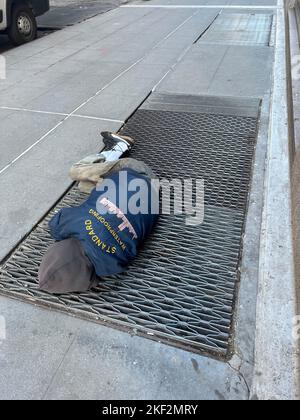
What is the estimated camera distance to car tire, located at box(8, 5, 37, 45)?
24.3 ft

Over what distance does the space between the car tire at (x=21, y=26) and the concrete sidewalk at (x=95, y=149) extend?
0.24 m

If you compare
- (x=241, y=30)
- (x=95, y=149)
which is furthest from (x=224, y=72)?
(x=241, y=30)

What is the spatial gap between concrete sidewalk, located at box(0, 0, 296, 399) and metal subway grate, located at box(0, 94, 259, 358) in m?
0.09

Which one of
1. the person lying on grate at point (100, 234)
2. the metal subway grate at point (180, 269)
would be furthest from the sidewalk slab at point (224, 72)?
the person lying on grate at point (100, 234)

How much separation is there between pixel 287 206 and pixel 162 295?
1.34 meters

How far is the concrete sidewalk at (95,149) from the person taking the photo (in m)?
1.84

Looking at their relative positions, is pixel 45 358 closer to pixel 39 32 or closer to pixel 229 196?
pixel 229 196

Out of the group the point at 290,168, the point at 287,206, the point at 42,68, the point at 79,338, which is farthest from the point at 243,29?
the point at 79,338

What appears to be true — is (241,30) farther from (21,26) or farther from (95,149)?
(95,149)

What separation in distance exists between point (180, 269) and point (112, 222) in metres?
0.57

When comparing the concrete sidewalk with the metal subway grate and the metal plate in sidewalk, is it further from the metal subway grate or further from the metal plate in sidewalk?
the metal plate in sidewalk

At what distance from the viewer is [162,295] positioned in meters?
2.27

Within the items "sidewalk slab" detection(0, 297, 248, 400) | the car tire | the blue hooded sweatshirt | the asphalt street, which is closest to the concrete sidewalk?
"sidewalk slab" detection(0, 297, 248, 400)

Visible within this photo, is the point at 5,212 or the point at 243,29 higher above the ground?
the point at 243,29
